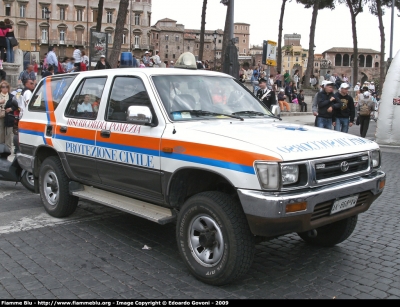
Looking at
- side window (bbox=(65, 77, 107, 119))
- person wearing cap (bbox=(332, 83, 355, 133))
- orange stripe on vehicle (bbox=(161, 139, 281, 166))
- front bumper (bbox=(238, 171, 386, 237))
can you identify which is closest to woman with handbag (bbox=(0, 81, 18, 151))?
side window (bbox=(65, 77, 107, 119))

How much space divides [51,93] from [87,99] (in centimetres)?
102

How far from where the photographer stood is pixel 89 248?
221 inches

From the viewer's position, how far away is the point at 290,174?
13.6 ft

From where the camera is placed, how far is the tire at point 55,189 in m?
6.58

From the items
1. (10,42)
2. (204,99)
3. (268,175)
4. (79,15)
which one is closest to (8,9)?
(79,15)

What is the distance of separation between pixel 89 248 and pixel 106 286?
1.19 meters

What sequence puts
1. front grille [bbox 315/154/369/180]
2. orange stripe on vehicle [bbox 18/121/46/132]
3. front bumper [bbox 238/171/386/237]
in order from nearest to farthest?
front bumper [bbox 238/171/386/237] → front grille [bbox 315/154/369/180] → orange stripe on vehicle [bbox 18/121/46/132]

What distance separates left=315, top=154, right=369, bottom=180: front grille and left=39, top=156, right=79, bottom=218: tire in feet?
11.8

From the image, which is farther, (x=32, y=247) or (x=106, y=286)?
(x=32, y=247)

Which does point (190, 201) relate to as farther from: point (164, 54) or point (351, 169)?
point (164, 54)

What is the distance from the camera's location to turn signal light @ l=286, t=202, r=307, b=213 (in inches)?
160

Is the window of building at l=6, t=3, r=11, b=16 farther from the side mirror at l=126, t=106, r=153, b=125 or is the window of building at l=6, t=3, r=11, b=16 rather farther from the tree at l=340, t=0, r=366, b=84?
the side mirror at l=126, t=106, r=153, b=125

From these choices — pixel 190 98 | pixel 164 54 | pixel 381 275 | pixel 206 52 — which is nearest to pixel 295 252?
pixel 381 275

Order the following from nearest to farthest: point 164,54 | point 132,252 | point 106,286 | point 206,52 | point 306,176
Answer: point 306,176 → point 106,286 → point 132,252 → point 164,54 → point 206,52
